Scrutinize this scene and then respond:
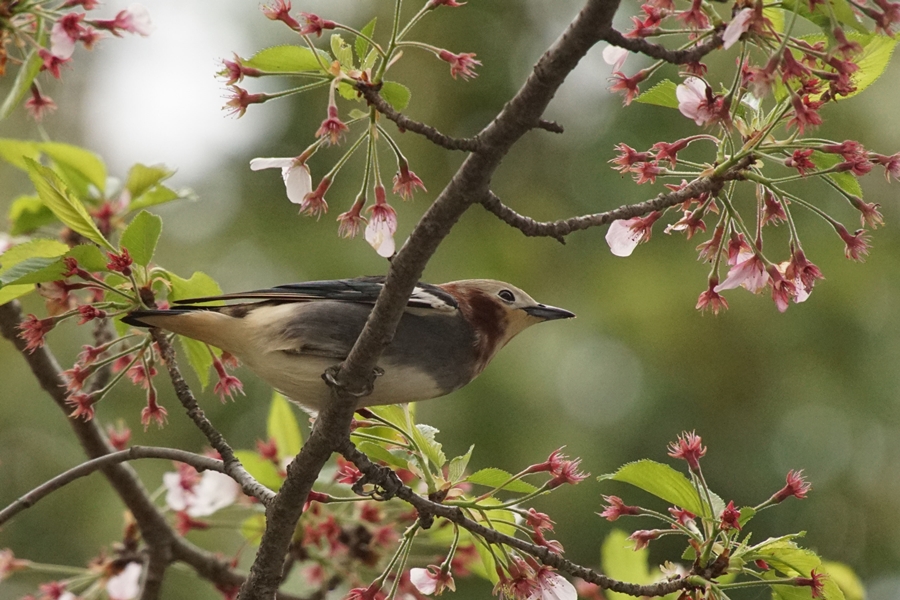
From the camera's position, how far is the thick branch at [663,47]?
2357 millimetres

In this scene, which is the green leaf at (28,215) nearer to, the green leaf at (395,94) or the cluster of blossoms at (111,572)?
the cluster of blossoms at (111,572)

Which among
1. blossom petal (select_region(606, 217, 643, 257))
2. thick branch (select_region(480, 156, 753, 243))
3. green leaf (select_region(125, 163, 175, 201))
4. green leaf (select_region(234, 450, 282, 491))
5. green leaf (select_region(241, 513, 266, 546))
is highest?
thick branch (select_region(480, 156, 753, 243))

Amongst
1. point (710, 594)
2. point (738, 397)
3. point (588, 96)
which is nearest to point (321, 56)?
point (710, 594)

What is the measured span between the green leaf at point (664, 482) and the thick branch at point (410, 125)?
42.7 inches

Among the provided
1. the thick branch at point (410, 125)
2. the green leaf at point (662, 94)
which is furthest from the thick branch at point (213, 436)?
the green leaf at point (662, 94)

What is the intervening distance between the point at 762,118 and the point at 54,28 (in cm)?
242

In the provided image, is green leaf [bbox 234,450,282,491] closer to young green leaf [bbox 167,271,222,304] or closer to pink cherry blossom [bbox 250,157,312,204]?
young green leaf [bbox 167,271,222,304]

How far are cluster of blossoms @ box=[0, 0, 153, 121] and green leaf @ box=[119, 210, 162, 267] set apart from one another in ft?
2.30

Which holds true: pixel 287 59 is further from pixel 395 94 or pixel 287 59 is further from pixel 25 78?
pixel 25 78

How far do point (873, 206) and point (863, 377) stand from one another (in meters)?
6.15

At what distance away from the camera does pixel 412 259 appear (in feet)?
8.61

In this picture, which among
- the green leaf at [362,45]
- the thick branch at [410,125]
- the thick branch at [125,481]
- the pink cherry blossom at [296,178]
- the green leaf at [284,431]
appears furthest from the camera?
the green leaf at [284,431]

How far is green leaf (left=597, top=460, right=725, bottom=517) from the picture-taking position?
2.95 meters

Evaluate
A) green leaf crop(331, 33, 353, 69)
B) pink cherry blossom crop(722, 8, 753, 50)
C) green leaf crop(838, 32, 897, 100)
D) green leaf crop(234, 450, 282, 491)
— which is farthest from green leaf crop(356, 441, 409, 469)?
green leaf crop(838, 32, 897, 100)
